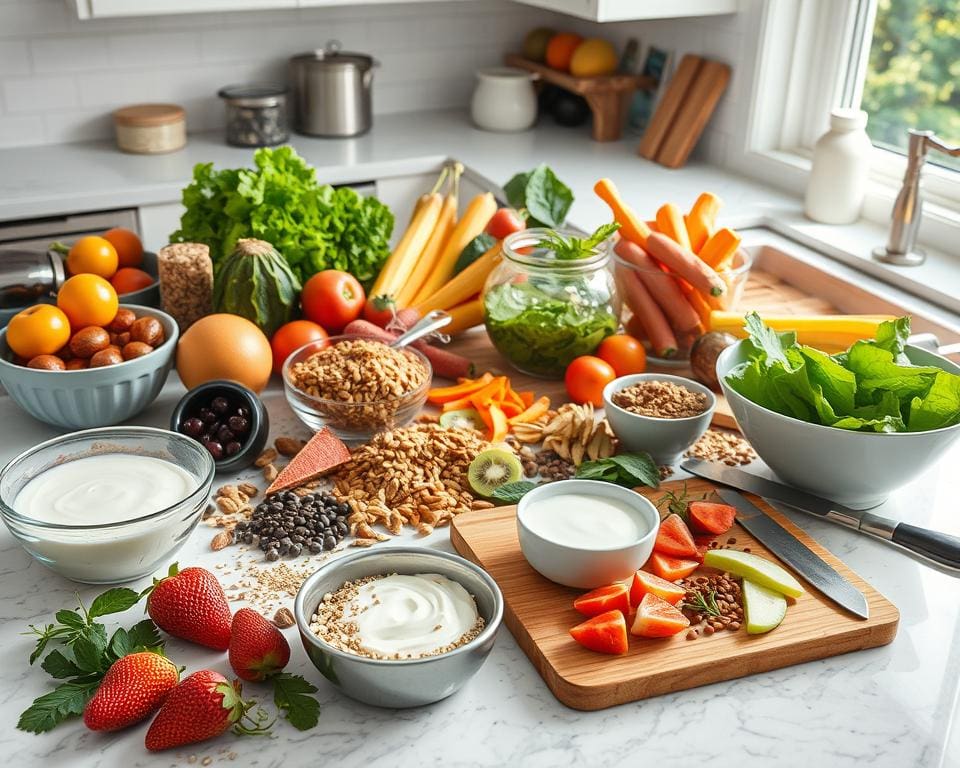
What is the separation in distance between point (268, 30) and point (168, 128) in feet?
1.82

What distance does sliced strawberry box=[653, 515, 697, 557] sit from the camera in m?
1.23

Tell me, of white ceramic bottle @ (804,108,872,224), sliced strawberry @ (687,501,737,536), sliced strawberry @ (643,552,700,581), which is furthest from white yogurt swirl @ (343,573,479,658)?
white ceramic bottle @ (804,108,872,224)

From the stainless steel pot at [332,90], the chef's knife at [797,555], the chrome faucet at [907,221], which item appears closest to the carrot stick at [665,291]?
the chef's knife at [797,555]

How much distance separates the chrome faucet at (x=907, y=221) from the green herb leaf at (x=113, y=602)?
1.88m

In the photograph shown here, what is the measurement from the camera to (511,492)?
4.53 ft

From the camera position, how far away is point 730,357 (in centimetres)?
150

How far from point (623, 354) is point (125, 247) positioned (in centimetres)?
93

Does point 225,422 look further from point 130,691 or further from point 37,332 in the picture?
point 130,691

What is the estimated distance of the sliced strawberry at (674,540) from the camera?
123 cm

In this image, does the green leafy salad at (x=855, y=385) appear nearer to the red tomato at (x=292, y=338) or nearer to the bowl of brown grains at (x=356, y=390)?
the bowl of brown grains at (x=356, y=390)

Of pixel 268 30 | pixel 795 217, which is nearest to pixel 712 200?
pixel 795 217

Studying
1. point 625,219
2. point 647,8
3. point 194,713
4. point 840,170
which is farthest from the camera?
point 647,8

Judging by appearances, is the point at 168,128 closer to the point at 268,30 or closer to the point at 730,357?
the point at 268,30

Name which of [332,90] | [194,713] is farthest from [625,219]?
[332,90]
